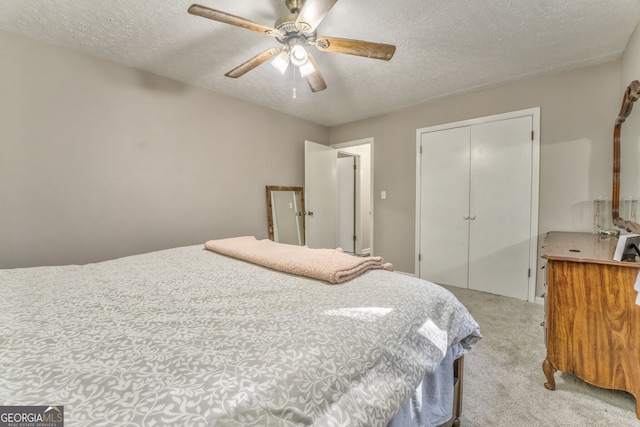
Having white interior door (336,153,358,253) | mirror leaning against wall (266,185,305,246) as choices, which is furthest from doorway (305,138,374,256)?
white interior door (336,153,358,253)

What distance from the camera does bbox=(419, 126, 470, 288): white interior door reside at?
3166 mm

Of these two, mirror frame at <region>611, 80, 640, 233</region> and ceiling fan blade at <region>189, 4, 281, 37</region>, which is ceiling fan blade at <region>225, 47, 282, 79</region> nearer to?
ceiling fan blade at <region>189, 4, 281, 37</region>

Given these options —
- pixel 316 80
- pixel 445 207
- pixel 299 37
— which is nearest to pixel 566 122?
pixel 445 207

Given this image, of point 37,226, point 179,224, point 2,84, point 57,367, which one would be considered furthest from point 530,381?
point 2,84

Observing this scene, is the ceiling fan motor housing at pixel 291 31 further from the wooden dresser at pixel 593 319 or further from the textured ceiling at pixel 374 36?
the wooden dresser at pixel 593 319

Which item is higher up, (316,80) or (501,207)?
(316,80)

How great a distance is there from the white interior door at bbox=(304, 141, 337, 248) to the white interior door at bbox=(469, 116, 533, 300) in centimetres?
194

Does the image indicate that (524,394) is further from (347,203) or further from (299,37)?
(347,203)

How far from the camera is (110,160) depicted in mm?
2340

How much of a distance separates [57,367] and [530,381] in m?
2.17

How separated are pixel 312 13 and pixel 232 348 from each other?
1545 mm

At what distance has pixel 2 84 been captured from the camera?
189cm

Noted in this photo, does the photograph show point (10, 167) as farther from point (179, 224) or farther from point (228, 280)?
point (228, 280)

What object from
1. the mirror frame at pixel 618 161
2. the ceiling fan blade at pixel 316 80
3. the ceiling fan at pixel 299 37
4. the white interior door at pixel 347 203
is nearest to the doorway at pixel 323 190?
the white interior door at pixel 347 203
